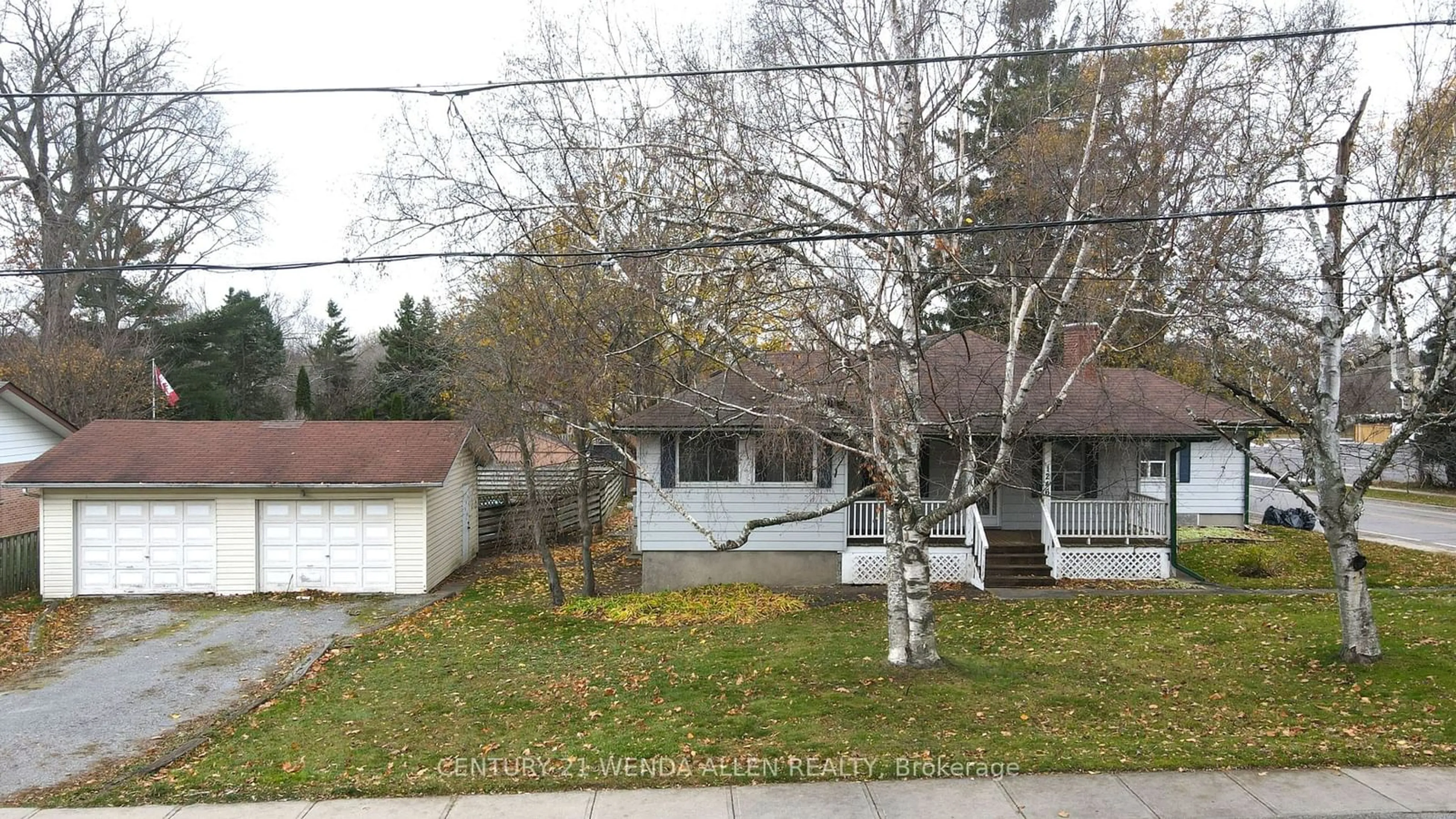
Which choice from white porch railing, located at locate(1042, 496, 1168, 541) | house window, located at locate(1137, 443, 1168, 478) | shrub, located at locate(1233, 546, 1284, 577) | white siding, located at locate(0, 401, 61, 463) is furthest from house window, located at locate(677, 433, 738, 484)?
white siding, located at locate(0, 401, 61, 463)

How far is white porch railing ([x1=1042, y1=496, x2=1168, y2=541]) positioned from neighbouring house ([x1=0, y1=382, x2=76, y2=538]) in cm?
2075

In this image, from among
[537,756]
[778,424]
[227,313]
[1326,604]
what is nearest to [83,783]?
[537,756]

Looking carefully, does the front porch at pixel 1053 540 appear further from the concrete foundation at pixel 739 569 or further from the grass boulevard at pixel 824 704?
the grass boulevard at pixel 824 704

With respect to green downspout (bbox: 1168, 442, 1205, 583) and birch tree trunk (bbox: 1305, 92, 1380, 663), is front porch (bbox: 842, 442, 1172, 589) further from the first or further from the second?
birch tree trunk (bbox: 1305, 92, 1380, 663)

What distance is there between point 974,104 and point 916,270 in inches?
104

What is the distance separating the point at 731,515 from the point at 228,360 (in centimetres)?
3329

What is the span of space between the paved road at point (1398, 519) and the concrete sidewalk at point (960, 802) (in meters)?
11.9

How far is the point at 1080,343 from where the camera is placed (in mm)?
13789

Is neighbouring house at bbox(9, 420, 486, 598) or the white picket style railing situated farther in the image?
neighbouring house at bbox(9, 420, 486, 598)

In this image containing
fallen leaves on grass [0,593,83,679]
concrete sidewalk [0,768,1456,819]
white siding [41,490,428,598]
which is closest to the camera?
concrete sidewalk [0,768,1456,819]

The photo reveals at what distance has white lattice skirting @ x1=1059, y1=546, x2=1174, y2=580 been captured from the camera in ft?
50.7

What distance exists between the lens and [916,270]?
8.69 meters

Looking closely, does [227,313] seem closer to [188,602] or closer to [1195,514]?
[188,602]

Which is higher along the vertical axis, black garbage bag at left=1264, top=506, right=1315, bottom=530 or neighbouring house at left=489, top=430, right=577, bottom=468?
neighbouring house at left=489, top=430, right=577, bottom=468
